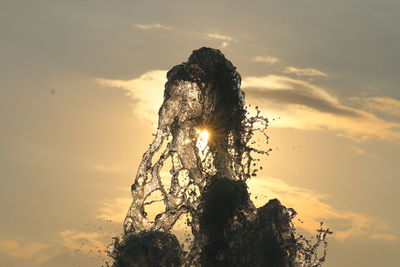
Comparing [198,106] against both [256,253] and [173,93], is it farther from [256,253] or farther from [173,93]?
[256,253]

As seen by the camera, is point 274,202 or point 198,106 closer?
point 274,202

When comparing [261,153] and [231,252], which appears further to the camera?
[261,153]

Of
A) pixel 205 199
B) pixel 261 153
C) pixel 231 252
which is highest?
pixel 261 153

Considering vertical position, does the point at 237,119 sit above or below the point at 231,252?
above

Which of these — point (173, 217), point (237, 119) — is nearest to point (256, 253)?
point (173, 217)

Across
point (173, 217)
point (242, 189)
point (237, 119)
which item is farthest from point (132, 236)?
point (237, 119)

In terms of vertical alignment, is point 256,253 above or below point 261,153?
below

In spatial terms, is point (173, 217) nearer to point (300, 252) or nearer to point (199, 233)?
point (199, 233)

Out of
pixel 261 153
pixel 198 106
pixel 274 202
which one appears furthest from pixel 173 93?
pixel 274 202

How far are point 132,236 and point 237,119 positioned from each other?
5.57 metres

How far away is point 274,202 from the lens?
1057 inches

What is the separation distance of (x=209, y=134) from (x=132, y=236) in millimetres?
4733

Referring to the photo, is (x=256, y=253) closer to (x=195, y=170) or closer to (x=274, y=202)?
(x=274, y=202)

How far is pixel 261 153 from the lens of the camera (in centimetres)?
2973
